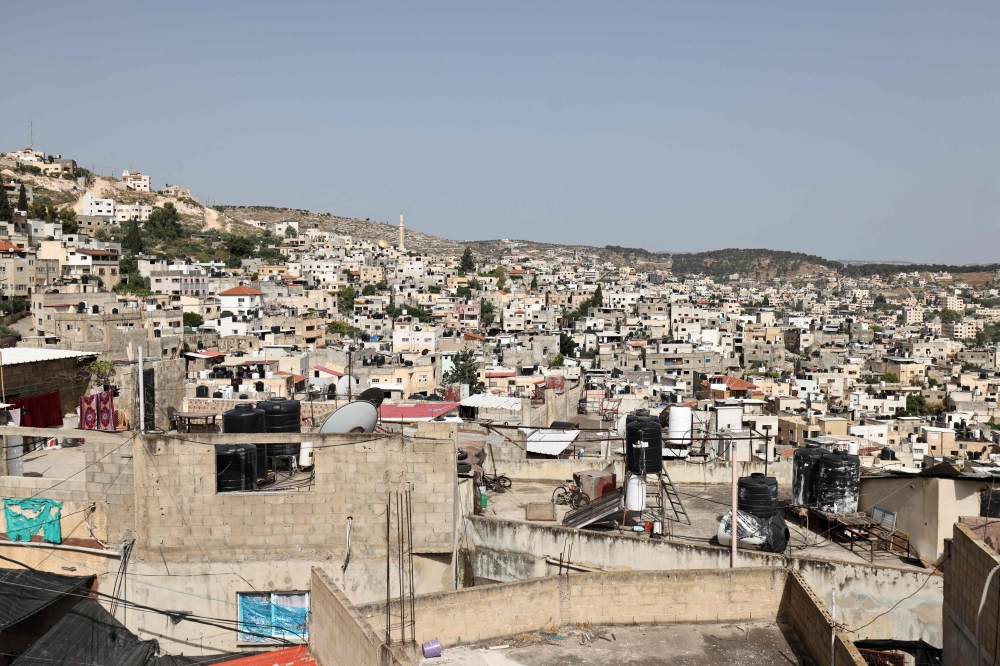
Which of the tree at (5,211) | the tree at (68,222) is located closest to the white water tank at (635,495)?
the tree at (5,211)

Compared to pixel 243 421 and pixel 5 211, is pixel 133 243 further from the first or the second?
pixel 243 421

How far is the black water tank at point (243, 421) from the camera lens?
10.5 m

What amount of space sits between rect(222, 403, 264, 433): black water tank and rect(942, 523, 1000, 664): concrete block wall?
748 centimetres

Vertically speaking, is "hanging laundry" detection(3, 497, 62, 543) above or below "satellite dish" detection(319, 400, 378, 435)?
below

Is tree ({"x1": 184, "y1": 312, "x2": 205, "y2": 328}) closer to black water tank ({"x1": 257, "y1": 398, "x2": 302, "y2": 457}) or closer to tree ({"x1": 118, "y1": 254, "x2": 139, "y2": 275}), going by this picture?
tree ({"x1": 118, "y1": 254, "x2": 139, "y2": 275})

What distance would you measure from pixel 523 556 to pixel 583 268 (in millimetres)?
178081

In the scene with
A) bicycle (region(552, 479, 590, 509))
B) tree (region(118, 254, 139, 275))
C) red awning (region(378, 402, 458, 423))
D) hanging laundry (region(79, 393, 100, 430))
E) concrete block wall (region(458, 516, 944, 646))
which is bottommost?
concrete block wall (region(458, 516, 944, 646))

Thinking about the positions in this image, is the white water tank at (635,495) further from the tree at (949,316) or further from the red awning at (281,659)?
the tree at (949,316)

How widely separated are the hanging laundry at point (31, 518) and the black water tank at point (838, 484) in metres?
8.99

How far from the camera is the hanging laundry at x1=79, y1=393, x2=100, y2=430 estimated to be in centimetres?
1359

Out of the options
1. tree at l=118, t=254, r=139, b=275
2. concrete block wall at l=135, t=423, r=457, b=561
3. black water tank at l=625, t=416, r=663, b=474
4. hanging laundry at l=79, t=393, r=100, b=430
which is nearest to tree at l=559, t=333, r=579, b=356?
tree at l=118, t=254, r=139, b=275

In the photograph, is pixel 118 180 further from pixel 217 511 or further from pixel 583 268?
pixel 217 511

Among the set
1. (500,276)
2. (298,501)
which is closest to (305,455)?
(298,501)

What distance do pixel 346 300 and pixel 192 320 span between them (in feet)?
85.5
